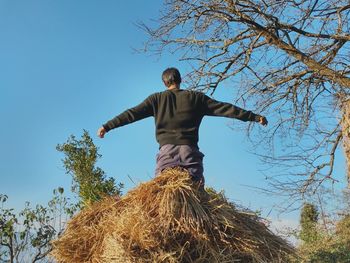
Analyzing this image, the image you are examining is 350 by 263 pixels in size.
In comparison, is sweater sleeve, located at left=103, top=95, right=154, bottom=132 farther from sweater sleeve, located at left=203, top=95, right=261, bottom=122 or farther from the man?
sweater sleeve, located at left=203, top=95, right=261, bottom=122

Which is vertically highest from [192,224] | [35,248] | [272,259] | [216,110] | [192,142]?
[35,248]

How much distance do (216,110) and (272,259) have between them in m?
1.33

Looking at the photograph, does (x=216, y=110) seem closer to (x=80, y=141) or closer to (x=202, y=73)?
(x=202, y=73)

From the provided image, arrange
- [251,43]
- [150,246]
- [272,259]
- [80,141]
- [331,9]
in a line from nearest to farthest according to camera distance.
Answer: [150,246], [272,259], [331,9], [251,43], [80,141]

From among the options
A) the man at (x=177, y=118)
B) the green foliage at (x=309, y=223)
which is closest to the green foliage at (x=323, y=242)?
the green foliage at (x=309, y=223)

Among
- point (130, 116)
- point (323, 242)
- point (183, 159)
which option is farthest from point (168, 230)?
point (323, 242)

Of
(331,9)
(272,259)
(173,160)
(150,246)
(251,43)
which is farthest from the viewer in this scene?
(251,43)

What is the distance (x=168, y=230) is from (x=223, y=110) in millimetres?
1243

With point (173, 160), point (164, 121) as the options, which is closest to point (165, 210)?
point (173, 160)

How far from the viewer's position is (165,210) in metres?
3.53

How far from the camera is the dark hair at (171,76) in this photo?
4.32 metres

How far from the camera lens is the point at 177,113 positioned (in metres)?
4.16

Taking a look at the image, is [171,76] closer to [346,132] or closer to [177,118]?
[177,118]

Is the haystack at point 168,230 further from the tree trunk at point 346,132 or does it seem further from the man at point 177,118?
the tree trunk at point 346,132
